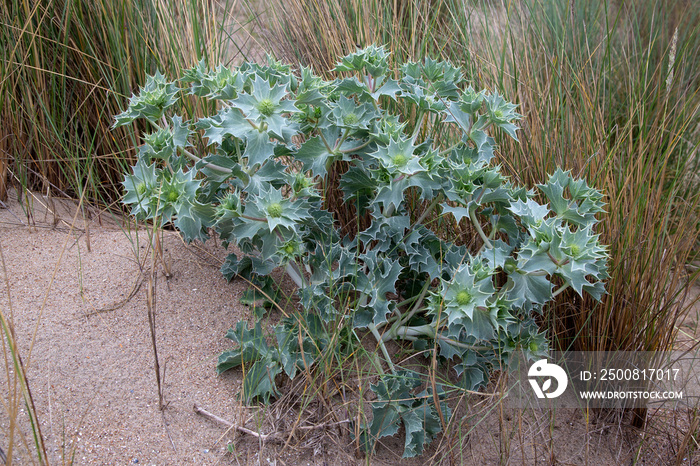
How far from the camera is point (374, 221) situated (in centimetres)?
169

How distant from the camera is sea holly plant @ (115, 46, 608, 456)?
1457 millimetres

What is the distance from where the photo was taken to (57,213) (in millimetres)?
2154

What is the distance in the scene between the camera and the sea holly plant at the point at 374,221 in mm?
1457

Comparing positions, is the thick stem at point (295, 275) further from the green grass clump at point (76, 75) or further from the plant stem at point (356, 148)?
the green grass clump at point (76, 75)

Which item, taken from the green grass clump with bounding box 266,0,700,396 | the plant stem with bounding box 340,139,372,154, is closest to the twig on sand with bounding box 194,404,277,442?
the plant stem with bounding box 340,139,372,154

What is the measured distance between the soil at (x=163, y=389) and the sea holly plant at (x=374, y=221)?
98mm

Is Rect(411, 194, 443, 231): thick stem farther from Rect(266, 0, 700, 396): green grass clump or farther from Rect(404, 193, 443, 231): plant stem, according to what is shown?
Rect(266, 0, 700, 396): green grass clump

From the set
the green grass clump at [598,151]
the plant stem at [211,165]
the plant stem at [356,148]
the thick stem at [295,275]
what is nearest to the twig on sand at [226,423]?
the thick stem at [295,275]

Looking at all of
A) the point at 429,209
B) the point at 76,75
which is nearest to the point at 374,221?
the point at 429,209

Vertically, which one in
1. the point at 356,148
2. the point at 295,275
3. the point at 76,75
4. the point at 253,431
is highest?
the point at 76,75

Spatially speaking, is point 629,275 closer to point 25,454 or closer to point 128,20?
point 25,454

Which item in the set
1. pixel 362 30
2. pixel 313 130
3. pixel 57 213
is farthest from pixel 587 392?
pixel 57 213

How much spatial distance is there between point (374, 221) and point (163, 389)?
0.77 meters

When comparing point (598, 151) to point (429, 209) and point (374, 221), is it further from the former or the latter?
point (374, 221)
